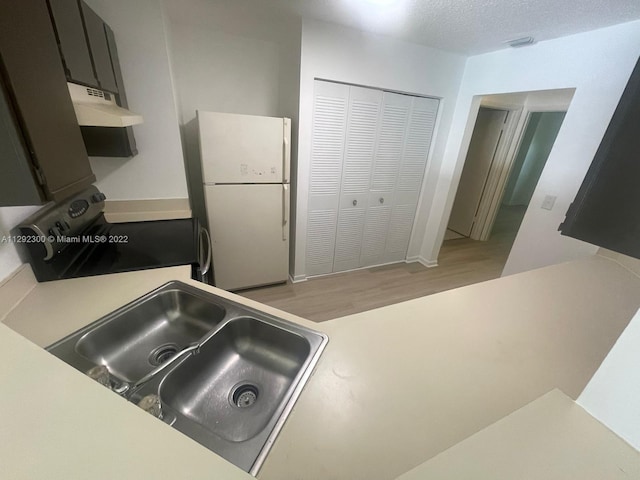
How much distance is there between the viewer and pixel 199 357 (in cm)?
88

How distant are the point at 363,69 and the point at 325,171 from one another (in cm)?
94

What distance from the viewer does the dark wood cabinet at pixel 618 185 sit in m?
0.57

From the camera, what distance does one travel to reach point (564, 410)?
412 mm

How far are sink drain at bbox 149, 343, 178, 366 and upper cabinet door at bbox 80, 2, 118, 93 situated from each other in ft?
4.47

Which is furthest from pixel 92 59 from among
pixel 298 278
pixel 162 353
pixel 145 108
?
pixel 298 278

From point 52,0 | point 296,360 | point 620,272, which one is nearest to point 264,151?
point 52,0

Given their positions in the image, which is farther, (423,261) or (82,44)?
(423,261)

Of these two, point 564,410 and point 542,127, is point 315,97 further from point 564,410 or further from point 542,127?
point 542,127

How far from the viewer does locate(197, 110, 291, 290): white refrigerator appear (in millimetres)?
2031

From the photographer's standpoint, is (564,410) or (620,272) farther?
(620,272)

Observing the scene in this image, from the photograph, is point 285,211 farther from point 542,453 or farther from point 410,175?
point 542,453

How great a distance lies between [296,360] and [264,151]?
1.79 meters

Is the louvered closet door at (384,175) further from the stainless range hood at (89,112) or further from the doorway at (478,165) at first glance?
the stainless range hood at (89,112)

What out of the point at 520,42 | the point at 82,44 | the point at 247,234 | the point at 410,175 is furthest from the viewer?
the point at 410,175
